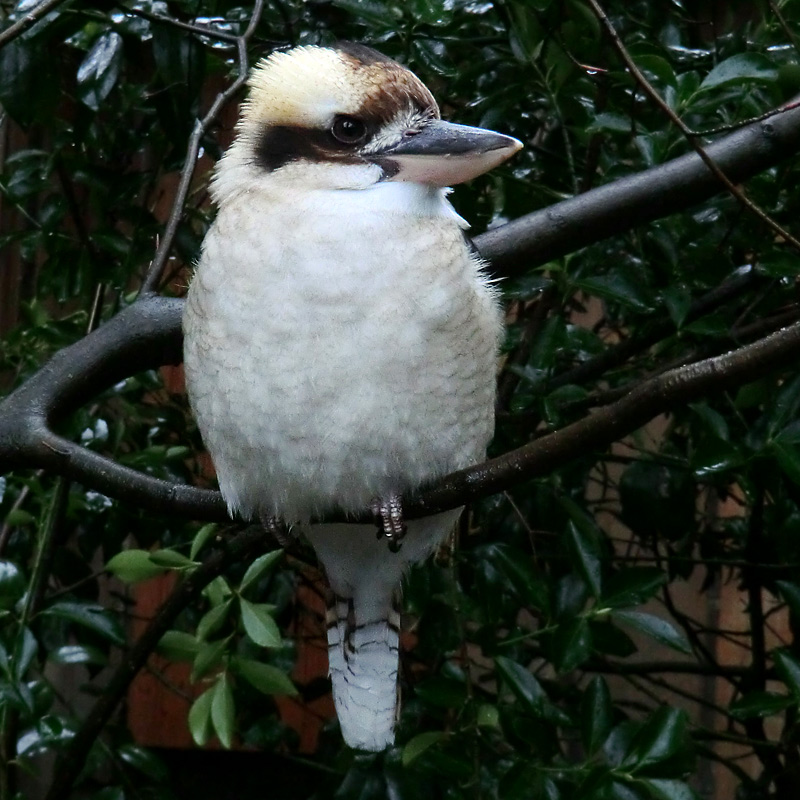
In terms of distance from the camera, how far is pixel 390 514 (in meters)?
1.11

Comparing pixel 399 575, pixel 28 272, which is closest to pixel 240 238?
pixel 399 575

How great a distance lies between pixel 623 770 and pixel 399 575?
1.02 ft

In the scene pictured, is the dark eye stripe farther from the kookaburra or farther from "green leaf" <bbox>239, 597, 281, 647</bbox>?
"green leaf" <bbox>239, 597, 281, 647</bbox>

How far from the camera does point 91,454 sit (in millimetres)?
1053

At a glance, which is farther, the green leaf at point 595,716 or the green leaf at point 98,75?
the green leaf at point 98,75

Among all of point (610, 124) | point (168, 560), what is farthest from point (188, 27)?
point (168, 560)

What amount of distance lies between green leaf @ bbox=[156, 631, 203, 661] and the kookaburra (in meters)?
0.32

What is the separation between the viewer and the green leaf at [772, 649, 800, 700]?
1.26m

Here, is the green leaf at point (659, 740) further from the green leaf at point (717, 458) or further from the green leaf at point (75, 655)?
the green leaf at point (75, 655)

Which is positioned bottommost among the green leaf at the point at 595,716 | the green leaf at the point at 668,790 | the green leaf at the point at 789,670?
the green leaf at the point at 595,716

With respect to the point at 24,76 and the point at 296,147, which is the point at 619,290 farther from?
the point at 24,76

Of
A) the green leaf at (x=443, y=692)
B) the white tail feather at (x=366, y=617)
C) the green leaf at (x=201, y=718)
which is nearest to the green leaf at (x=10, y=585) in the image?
the green leaf at (x=201, y=718)

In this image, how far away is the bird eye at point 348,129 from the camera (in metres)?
1.09

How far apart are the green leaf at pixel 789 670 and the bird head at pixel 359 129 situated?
0.63 m
